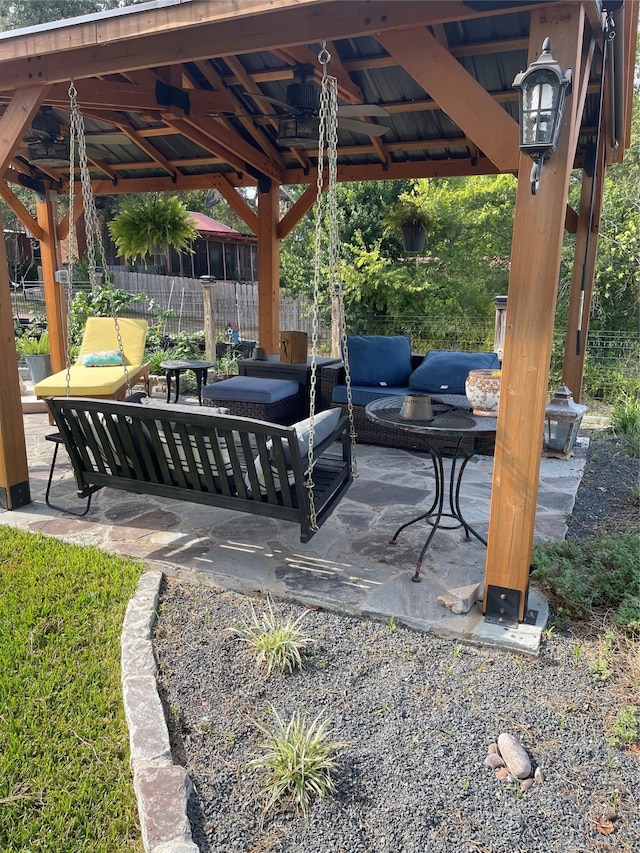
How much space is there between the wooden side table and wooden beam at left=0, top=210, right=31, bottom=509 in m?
2.39

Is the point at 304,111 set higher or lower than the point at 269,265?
higher

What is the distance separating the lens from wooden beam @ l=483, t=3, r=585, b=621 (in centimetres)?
221

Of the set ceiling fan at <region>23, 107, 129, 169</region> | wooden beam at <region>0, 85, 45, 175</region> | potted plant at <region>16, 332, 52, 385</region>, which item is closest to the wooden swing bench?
wooden beam at <region>0, 85, 45, 175</region>

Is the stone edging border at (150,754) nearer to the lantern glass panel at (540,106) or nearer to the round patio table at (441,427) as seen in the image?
the round patio table at (441,427)

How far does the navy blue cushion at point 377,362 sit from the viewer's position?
18.3 ft

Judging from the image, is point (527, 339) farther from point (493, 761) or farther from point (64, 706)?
point (64, 706)

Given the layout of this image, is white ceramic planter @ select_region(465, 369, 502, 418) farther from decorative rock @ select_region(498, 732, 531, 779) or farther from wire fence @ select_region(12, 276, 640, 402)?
wire fence @ select_region(12, 276, 640, 402)

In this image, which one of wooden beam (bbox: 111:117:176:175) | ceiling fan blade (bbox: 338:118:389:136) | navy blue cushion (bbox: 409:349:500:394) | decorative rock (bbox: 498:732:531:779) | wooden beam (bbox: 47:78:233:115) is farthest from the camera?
wooden beam (bbox: 111:117:176:175)

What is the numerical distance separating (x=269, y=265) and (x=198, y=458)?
412 cm

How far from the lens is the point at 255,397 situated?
512 cm

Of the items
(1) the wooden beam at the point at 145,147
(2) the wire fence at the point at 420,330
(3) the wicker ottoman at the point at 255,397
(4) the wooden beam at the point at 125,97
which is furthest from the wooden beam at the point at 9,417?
(2) the wire fence at the point at 420,330

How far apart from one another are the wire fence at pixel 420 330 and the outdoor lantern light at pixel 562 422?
2783mm

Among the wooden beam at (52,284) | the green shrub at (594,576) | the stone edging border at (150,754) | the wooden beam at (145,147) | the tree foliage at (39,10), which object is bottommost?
the stone edging border at (150,754)

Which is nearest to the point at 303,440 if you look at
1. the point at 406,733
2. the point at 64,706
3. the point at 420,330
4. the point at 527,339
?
the point at 527,339
